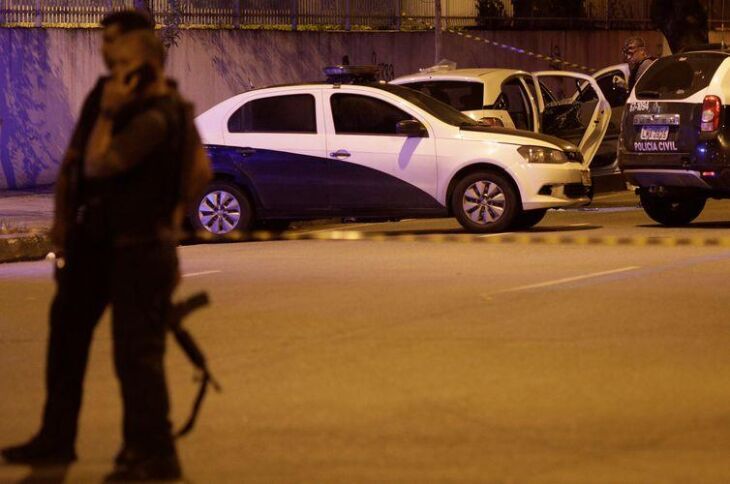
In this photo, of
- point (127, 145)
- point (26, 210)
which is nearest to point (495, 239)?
point (26, 210)

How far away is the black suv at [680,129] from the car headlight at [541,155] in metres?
0.85

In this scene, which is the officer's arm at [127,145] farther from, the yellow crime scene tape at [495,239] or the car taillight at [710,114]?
the car taillight at [710,114]

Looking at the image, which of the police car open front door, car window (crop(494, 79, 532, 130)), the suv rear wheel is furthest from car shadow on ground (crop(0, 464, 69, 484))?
the police car open front door

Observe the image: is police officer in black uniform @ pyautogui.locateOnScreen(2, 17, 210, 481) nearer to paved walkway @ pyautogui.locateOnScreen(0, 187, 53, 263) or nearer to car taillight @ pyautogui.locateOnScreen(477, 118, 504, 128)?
paved walkway @ pyautogui.locateOnScreen(0, 187, 53, 263)

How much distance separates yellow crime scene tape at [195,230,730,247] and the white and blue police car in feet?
0.70

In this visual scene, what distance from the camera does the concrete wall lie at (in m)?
22.4

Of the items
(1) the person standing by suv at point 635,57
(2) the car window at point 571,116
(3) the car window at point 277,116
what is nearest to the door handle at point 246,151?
(3) the car window at point 277,116

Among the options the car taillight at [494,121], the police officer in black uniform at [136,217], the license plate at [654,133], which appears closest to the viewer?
the police officer in black uniform at [136,217]

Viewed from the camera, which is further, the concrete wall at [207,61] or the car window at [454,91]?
the concrete wall at [207,61]

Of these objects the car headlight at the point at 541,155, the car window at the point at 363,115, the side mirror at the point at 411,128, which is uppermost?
the car window at the point at 363,115

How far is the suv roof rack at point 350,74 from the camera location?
56.0 ft

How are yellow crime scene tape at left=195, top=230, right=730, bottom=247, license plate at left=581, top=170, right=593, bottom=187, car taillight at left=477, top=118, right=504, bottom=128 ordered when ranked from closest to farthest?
yellow crime scene tape at left=195, top=230, right=730, bottom=247 → license plate at left=581, top=170, right=593, bottom=187 → car taillight at left=477, top=118, right=504, bottom=128

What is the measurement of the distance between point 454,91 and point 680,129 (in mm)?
4283

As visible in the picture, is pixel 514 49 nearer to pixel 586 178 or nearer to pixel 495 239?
pixel 586 178
